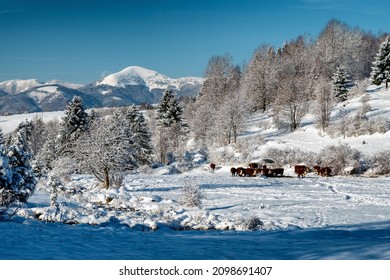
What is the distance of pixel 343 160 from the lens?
33062 millimetres

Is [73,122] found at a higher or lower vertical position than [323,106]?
lower

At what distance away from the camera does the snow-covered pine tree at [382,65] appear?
191 feet

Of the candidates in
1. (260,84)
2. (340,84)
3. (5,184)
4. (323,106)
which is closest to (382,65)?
(340,84)

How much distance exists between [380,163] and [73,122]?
101ft

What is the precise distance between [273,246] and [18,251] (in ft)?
19.0

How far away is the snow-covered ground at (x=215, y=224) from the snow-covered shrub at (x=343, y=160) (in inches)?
248

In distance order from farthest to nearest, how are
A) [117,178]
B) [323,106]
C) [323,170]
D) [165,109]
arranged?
[165,109]
[323,106]
[323,170]
[117,178]

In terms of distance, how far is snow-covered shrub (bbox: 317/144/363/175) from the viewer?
32250 millimetres

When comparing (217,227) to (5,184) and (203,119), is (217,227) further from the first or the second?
(203,119)

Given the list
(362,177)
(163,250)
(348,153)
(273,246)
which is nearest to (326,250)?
(273,246)

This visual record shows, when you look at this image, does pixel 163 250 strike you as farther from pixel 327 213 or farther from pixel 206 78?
pixel 206 78

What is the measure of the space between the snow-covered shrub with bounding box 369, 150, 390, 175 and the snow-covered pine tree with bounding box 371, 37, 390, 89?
3068 centimetres

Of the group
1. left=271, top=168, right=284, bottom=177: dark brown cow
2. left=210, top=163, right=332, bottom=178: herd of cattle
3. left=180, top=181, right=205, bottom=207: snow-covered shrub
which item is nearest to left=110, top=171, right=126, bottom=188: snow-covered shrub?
left=180, top=181, right=205, bottom=207: snow-covered shrub

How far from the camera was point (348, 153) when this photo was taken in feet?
109
